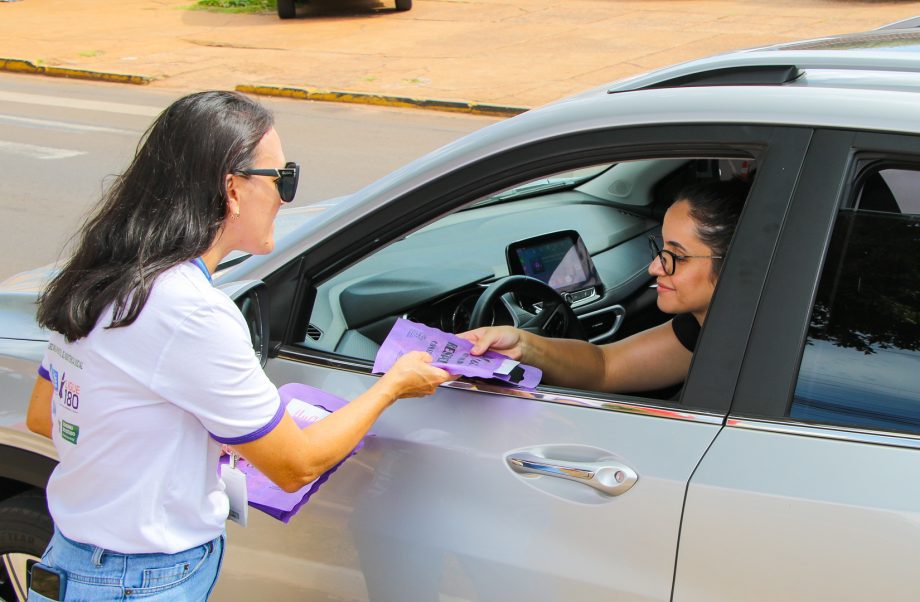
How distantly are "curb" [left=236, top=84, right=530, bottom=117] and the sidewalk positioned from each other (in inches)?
6.3

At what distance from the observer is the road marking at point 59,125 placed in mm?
10375

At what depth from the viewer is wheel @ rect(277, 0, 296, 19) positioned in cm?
1733

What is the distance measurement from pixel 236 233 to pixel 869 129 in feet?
3.84

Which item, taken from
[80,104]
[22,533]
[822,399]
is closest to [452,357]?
[822,399]

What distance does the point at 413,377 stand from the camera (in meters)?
2.03

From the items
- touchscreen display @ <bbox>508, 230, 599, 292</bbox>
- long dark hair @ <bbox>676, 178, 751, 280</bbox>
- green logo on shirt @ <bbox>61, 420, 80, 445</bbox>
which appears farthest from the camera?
touchscreen display @ <bbox>508, 230, 599, 292</bbox>

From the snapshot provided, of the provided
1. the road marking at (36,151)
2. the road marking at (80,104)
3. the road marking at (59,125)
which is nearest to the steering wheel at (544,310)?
the road marking at (36,151)

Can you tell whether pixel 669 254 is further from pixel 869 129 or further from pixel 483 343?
pixel 869 129

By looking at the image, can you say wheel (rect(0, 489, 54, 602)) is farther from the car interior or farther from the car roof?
the car roof

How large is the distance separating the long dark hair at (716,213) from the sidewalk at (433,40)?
846cm

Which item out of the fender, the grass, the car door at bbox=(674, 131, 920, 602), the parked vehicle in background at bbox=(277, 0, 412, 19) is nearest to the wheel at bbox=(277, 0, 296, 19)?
the parked vehicle in background at bbox=(277, 0, 412, 19)

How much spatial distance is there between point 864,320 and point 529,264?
165 cm

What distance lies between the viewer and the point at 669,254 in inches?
93.7

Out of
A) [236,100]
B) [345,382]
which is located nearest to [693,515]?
[345,382]
